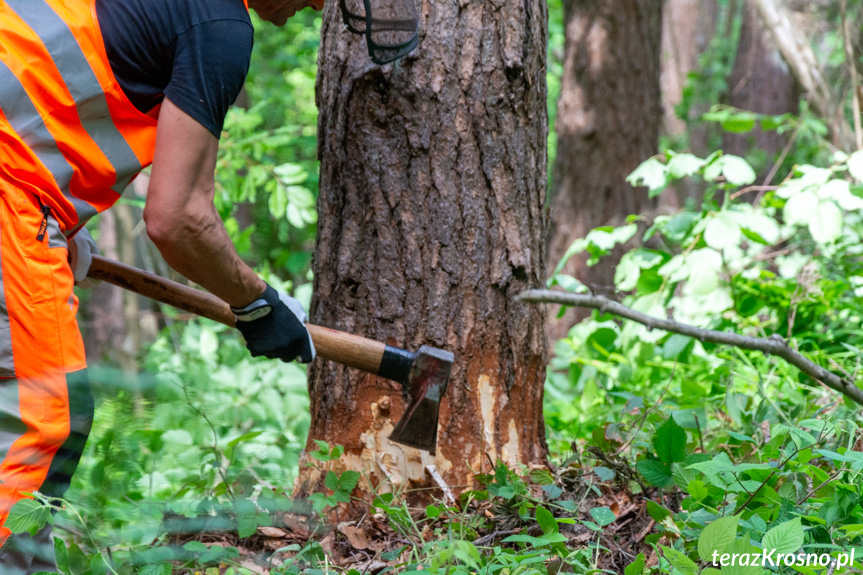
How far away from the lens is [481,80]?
2.00 metres

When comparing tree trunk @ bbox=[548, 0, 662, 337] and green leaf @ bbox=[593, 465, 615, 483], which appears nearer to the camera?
green leaf @ bbox=[593, 465, 615, 483]

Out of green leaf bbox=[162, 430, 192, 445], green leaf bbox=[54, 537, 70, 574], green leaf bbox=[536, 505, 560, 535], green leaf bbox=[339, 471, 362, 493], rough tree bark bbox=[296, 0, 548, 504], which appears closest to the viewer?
green leaf bbox=[54, 537, 70, 574]

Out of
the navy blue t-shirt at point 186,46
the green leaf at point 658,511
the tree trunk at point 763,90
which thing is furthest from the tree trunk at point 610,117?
the navy blue t-shirt at point 186,46

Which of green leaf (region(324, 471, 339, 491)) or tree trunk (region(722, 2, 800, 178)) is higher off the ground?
tree trunk (region(722, 2, 800, 178))

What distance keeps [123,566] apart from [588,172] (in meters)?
4.40

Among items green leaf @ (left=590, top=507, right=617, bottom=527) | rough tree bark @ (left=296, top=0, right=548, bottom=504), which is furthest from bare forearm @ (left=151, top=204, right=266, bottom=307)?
green leaf @ (left=590, top=507, right=617, bottom=527)

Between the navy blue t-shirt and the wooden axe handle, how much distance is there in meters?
0.61

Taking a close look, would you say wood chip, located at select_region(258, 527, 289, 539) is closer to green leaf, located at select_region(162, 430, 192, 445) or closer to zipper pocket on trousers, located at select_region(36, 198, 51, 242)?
green leaf, located at select_region(162, 430, 192, 445)

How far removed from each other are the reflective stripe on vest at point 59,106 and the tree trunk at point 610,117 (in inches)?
152

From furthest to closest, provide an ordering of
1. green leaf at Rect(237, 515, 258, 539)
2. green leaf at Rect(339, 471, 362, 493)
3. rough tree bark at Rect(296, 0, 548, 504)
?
1. rough tree bark at Rect(296, 0, 548, 504)
2. green leaf at Rect(339, 471, 362, 493)
3. green leaf at Rect(237, 515, 258, 539)

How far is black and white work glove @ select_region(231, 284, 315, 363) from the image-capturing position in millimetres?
1854

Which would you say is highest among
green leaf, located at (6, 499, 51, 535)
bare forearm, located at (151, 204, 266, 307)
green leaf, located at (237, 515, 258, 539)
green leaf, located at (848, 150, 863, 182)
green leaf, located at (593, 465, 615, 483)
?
green leaf, located at (848, 150, 863, 182)

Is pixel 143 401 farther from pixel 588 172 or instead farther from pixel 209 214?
pixel 588 172

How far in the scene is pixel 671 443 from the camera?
1789mm
